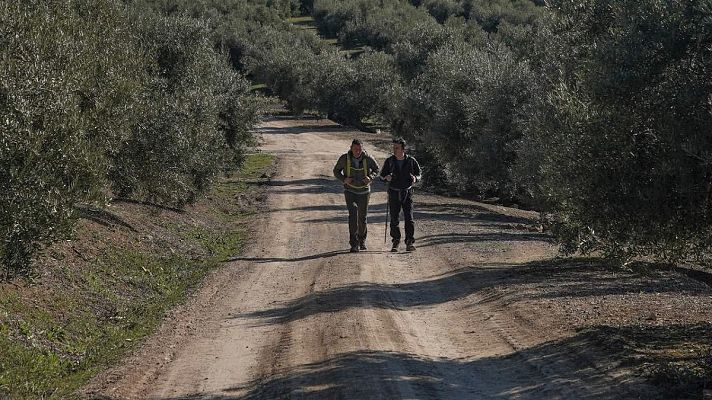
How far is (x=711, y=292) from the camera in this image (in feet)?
49.6

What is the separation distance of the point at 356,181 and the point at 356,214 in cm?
81

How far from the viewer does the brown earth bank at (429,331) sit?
30.6 ft

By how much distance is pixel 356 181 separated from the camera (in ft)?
65.1

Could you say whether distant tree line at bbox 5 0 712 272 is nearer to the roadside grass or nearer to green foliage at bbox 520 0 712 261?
green foliage at bbox 520 0 712 261

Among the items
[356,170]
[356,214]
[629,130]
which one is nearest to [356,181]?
[356,170]

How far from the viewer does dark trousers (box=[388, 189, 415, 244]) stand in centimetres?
1958

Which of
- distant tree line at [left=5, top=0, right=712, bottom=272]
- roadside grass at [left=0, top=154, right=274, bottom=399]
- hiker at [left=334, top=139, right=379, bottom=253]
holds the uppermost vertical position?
distant tree line at [left=5, top=0, right=712, bottom=272]

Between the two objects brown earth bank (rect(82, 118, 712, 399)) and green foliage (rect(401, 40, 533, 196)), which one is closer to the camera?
brown earth bank (rect(82, 118, 712, 399))

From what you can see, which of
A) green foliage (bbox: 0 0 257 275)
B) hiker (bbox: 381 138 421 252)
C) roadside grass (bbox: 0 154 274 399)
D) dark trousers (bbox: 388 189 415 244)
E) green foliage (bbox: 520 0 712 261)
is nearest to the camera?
green foliage (bbox: 520 0 712 261)

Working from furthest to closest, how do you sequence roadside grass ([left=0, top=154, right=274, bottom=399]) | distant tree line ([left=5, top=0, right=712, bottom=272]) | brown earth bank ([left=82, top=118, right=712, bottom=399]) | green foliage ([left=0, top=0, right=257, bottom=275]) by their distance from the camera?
green foliage ([left=0, top=0, right=257, bottom=275]) < roadside grass ([left=0, top=154, right=274, bottom=399]) < distant tree line ([left=5, top=0, right=712, bottom=272]) < brown earth bank ([left=82, top=118, right=712, bottom=399])

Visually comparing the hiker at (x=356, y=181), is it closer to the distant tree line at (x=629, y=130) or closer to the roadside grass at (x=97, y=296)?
the roadside grass at (x=97, y=296)

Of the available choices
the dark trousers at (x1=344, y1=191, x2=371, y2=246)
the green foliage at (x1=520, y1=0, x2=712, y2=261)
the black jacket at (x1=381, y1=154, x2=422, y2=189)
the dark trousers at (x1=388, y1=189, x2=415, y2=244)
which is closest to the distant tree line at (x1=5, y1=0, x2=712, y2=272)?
the green foliage at (x1=520, y1=0, x2=712, y2=261)

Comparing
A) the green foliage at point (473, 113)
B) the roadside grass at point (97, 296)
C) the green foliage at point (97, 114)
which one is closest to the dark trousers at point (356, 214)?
the roadside grass at point (97, 296)

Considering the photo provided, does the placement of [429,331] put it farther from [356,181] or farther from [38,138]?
[356,181]
